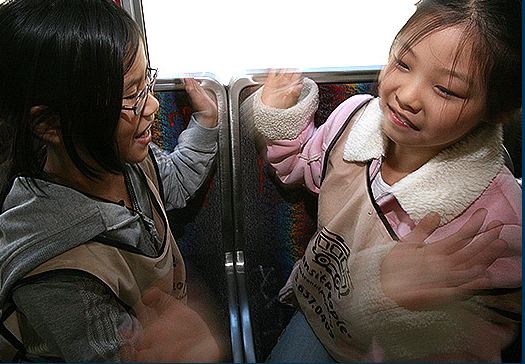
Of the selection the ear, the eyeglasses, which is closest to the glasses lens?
the eyeglasses

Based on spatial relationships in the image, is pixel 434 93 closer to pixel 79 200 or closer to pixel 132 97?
pixel 132 97

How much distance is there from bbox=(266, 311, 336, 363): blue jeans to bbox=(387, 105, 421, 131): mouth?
40 cm

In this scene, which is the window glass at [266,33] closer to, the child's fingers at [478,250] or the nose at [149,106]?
the nose at [149,106]

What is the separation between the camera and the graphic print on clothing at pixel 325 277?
0.72 metres

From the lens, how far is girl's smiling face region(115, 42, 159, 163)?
589 millimetres

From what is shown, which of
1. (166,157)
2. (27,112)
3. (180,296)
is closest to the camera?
(27,112)

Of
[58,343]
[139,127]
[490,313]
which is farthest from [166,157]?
[490,313]

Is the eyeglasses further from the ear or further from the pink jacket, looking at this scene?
the pink jacket

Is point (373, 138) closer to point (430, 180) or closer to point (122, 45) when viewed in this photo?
point (430, 180)

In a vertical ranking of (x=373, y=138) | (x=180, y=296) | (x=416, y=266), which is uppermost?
(x=373, y=138)

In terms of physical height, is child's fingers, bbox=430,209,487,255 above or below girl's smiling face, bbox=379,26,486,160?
below

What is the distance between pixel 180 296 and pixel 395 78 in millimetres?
482

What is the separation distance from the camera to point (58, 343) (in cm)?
58

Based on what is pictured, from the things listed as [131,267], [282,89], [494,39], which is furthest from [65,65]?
[494,39]
